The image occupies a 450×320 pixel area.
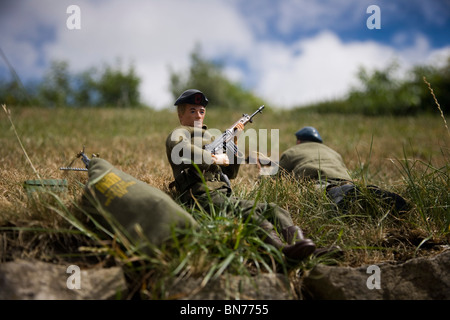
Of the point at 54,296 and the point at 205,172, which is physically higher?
the point at 205,172

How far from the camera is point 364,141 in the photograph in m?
8.53

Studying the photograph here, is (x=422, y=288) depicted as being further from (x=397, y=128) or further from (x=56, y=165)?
(x=397, y=128)

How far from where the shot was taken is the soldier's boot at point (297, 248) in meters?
2.34

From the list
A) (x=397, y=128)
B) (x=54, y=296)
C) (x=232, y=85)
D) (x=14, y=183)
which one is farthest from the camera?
(x=232, y=85)

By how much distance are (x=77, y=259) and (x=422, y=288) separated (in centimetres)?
252

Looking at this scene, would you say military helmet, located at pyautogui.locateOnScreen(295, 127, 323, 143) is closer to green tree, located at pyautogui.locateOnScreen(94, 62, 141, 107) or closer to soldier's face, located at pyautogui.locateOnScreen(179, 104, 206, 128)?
soldier's face, located at pyautogui.locateOnScreen(179, 104, 206, 128)

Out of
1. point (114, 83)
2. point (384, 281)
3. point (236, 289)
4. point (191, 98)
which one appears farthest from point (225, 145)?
point (114, 83)

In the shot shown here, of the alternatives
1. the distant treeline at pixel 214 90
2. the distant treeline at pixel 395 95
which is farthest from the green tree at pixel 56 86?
the distant treeline at pixel 395 95

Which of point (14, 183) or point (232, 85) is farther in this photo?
point (232, 85)

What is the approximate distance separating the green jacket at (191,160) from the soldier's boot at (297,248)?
2.45ft

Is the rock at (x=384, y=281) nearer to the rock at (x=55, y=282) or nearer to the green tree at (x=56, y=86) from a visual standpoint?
the rock at (x=55, y=282)

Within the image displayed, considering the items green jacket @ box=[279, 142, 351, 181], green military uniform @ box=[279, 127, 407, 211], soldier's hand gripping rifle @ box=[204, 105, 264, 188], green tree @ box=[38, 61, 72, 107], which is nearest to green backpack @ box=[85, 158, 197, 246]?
soldier's hand gripping rifle @ box=[204, 105, 264, 188]

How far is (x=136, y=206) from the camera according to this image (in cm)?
242
